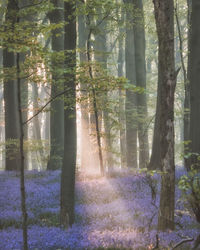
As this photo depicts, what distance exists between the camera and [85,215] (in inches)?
338

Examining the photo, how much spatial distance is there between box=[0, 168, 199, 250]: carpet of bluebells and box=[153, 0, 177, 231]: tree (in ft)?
1.11

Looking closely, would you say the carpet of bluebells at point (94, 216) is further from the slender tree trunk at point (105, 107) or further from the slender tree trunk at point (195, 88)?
the slender tree trunk at point (105, 107)

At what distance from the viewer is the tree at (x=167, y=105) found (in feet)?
19.9

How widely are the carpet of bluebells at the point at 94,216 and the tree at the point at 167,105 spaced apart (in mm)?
339

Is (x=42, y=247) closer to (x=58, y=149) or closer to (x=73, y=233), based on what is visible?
(x=73, y=233)

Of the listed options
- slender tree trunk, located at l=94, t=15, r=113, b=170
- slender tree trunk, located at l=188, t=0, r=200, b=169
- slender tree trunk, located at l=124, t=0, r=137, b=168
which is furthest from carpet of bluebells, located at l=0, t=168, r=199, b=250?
slender tree trunk, located at l=124, t=0, r=137, b=168

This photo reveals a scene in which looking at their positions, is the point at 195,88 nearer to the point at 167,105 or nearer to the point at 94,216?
the point at 167,105

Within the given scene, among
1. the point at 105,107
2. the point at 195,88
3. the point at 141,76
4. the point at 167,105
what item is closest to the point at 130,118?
the point at 141,76

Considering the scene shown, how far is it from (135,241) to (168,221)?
81cm

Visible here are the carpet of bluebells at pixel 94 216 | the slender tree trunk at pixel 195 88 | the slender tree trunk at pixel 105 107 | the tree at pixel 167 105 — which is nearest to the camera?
the carpet of bluebells at pixel 94 216

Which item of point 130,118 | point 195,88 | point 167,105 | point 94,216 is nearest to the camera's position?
point 167,105

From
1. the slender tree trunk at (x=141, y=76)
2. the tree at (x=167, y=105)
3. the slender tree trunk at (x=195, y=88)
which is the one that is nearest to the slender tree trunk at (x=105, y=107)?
the slender tree trunk at (x=141, y=76)

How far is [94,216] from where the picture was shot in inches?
331

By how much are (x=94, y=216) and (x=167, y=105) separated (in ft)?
13.3
